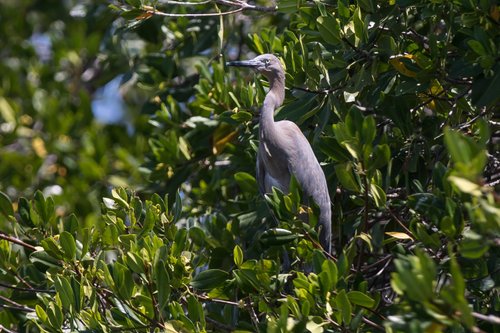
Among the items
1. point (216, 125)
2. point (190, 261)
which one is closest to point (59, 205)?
point (216, 125)

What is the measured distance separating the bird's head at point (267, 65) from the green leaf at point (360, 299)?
153cm

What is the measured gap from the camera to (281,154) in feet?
14.4

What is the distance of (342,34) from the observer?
361 centimetres

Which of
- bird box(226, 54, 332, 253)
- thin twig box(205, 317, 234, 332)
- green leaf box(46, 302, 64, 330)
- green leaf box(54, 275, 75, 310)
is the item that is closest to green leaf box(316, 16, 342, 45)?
bird box(226, 54, 332, 253)

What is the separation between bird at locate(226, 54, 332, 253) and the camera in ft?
13.1

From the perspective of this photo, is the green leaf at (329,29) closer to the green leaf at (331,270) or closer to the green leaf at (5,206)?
the green leaf at (331,270)

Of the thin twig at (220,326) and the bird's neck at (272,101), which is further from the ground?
the bird's neck at (272,101)

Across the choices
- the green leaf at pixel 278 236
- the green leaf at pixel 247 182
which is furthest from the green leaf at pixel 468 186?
the green leaf at pixel 247 182

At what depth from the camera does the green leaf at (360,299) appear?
295cm

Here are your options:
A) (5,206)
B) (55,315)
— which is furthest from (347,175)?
(5,206)

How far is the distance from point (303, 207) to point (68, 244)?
1.01 meters

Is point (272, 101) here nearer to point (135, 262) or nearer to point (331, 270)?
point (135, 262)

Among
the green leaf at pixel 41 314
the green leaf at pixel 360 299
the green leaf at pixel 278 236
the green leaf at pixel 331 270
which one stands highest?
the green leaf at pixel 331 270

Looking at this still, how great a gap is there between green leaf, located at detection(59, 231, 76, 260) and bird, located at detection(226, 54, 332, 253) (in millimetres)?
1077
